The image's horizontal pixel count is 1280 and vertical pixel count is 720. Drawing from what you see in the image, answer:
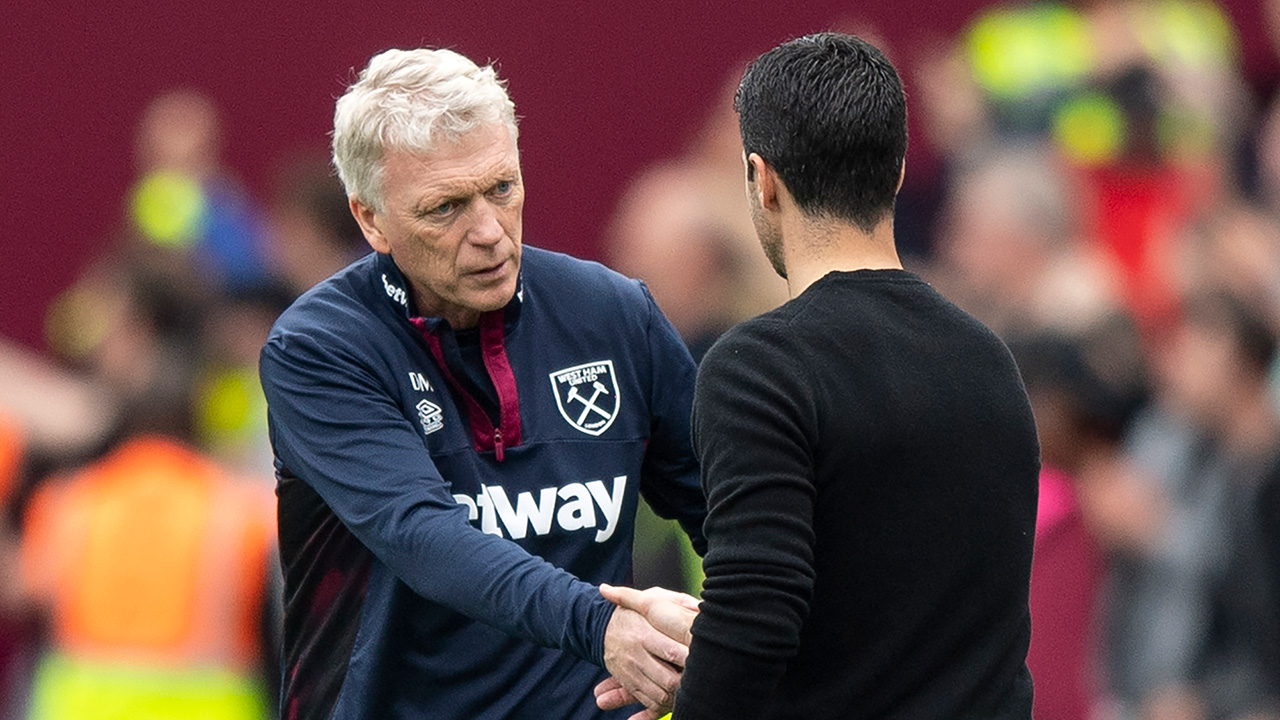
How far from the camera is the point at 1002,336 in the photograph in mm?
5875

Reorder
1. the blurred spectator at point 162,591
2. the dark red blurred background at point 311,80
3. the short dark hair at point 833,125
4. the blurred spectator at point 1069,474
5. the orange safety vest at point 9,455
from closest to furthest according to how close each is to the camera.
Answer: the short dark hair at point 833,125 → the blurred spectator at point 1069,474 → the blurred spectator at point 162,591 → the orange safety vest at point 9,455 → the dark red blurred background at point 311,80

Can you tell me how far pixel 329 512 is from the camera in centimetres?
312

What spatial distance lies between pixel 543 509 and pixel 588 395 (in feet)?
0.69

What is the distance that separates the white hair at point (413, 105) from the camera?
3.00 metres

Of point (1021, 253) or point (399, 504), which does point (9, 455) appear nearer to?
point (1021, 253)

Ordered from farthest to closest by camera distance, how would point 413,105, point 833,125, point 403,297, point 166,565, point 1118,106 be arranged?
point 1118,106 → point 166,565 → point 403,297 → point 413,105 → point 833,125

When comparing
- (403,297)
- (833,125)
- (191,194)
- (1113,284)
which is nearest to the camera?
(833,125)

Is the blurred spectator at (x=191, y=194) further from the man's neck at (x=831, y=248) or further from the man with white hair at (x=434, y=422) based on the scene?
the man's neck at (x=831, y=248)

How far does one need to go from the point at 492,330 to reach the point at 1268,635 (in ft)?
9.50

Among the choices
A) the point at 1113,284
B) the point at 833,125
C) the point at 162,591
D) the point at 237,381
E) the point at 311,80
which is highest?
the point at 833,125

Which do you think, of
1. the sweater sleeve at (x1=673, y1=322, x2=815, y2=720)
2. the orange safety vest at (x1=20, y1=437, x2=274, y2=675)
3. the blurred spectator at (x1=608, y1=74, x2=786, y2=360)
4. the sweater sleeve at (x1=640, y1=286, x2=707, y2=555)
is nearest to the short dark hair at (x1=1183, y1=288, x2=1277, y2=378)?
the blurred spectator at (x1=608, y1=74, x2=786, y2=360)

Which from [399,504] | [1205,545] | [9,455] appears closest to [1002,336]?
[1205,545]

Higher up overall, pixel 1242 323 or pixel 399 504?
pixel 399 504

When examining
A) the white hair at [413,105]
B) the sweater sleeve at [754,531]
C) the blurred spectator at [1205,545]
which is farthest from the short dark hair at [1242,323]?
the sweater sleeve at [754,531]
